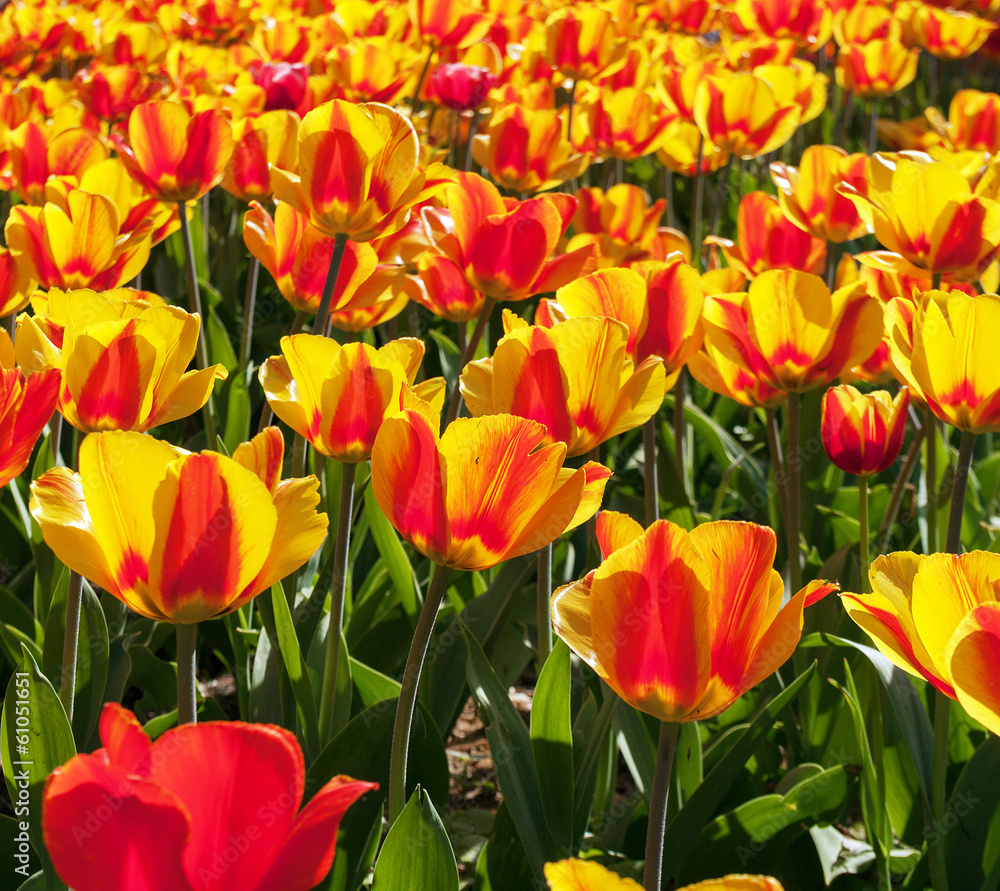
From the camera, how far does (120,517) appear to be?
2.18 ft

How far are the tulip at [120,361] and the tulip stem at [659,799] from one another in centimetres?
55

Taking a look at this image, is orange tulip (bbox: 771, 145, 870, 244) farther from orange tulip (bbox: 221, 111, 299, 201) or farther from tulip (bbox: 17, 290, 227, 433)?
tulip (bbox: 17, 290, 227, 433)

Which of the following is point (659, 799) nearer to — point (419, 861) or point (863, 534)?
point (419, 861)

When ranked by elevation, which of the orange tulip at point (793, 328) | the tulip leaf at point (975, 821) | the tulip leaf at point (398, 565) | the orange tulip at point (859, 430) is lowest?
the tulip leaf at point (975, 821)

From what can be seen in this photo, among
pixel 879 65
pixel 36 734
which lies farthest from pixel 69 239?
pixel 879 65

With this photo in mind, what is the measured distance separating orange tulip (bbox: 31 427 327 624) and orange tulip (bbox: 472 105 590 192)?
153 centimetres

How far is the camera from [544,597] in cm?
113

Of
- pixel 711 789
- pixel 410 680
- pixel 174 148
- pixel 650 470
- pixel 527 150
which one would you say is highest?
pixel 174 148

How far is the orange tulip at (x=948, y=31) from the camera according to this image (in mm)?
3486

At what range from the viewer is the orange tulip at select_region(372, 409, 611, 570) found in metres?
0.71

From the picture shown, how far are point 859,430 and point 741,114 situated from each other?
1.17 m

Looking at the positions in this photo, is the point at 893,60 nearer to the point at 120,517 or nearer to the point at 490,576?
the point at 490,576

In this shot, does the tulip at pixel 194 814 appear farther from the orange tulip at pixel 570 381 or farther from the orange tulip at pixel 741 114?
the orange tulip at pixel 741 114

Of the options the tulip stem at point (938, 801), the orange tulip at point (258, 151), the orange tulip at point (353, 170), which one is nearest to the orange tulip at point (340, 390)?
the orange tulip at point (353, 170)
